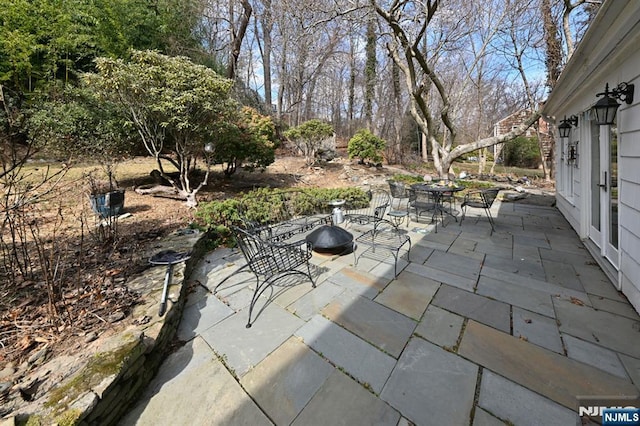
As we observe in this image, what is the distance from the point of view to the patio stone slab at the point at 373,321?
1871 millimetres

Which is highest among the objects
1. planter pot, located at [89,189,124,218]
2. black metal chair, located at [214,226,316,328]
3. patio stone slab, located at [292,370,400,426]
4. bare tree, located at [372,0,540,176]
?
bare tree, located at [372,0,540,176]

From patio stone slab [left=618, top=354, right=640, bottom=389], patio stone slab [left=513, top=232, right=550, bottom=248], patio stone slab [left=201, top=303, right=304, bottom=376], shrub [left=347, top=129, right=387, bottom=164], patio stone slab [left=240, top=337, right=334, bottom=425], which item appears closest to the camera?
patio stone slab [left=240, top=337, right=334, bottom=425]

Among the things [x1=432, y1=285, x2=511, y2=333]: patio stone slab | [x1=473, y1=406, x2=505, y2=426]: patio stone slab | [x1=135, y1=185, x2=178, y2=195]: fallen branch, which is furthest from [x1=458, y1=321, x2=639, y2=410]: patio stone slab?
[x1=135, y1=185, x2=178, y2=195]: fallen branch

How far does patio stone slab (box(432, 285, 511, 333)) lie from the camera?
208cm

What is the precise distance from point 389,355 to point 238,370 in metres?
1.02

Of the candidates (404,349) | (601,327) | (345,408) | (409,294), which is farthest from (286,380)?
(601,327)

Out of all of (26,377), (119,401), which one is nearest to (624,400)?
(119,401)

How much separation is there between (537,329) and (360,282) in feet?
4.81

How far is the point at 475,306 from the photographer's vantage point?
2.27 meters

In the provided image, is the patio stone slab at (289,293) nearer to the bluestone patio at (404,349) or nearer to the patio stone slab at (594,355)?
the bluestone patio at (404,349)

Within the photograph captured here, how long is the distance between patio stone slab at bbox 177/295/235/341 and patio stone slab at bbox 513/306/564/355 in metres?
2.37

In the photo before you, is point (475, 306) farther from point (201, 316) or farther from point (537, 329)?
point (201, 316)

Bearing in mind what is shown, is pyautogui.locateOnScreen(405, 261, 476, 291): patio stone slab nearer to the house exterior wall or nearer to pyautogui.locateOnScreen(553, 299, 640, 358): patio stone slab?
pyautogui.locateOnScreen(553, 299, 640, 358): patio stone slab

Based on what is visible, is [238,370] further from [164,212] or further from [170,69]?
[170,69]
